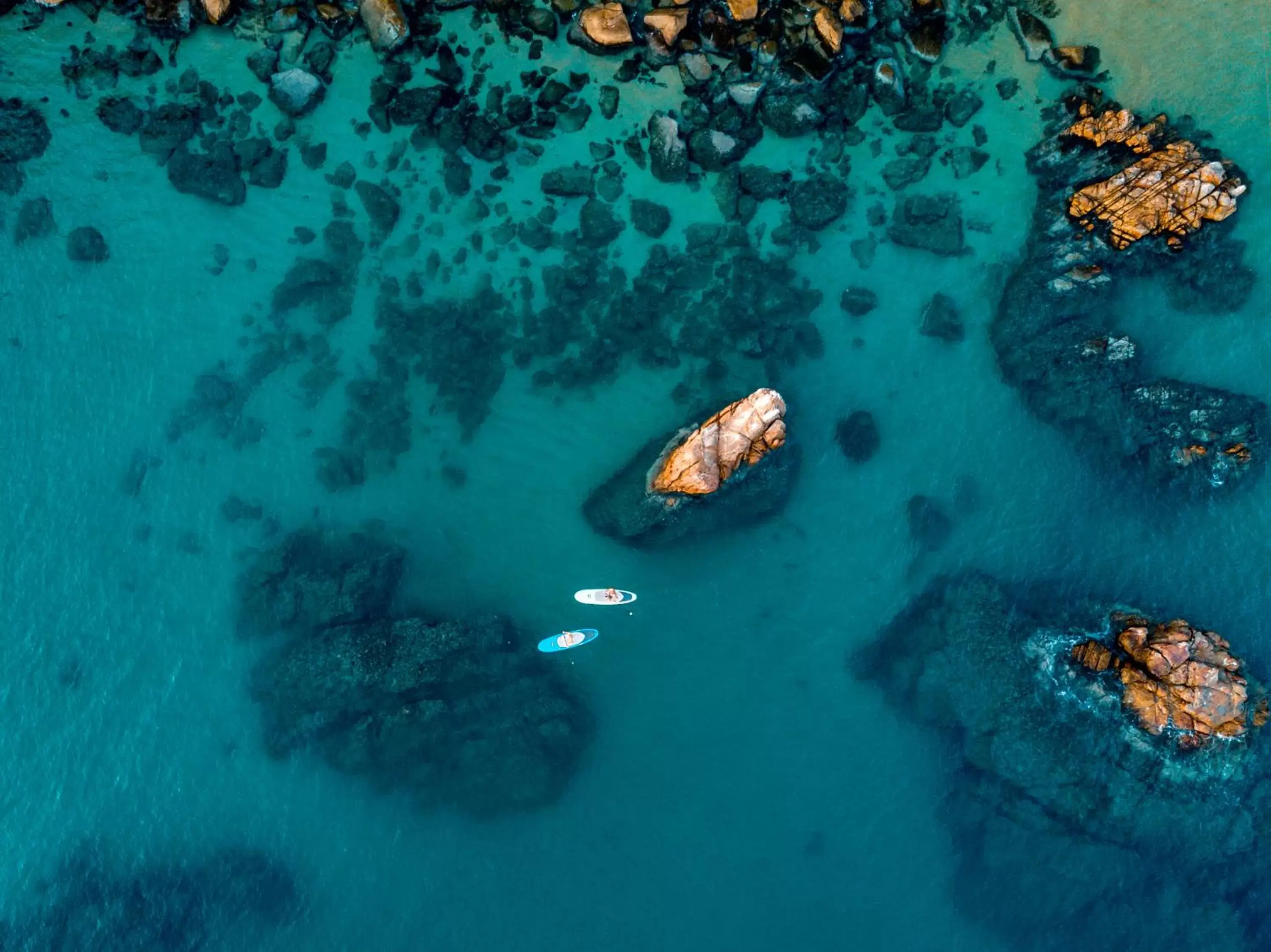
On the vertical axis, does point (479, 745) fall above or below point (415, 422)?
below

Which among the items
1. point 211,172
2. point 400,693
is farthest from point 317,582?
point 211,172

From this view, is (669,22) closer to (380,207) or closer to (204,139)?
(380,207)

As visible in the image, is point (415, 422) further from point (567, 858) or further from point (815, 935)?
point (815, 935)

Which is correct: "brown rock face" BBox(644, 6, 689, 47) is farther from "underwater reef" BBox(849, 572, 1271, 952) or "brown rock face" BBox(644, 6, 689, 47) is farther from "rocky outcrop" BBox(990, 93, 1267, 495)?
"underwater reef" BBox(849, 572, 1271, 952)

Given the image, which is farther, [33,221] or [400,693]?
[33,221]

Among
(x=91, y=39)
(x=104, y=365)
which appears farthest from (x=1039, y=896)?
(x=91, y=39)

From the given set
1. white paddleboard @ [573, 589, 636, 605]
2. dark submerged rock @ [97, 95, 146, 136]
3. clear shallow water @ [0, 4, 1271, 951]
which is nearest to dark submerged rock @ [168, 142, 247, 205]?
clear shallow water @ [0, 4, 1271, 951]
